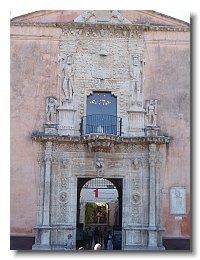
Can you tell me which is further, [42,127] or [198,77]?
[42,127]

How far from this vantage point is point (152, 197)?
937 centimetres

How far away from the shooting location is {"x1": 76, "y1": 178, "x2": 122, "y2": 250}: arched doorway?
1005 centimetres

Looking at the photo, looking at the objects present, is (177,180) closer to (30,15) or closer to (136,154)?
(136,154)

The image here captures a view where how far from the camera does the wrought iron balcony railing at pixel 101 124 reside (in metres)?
9.52

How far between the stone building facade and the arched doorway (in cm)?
58

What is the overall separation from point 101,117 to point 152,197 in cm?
170

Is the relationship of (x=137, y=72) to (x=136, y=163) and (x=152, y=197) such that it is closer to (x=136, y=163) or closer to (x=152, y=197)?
(x=136, y=163)

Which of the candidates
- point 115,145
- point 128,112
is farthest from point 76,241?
point 128,112

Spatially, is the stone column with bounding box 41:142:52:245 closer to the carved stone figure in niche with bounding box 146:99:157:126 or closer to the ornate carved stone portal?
the ornate carved stone portal

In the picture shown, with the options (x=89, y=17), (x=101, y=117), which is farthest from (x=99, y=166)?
(x=89, y=17)

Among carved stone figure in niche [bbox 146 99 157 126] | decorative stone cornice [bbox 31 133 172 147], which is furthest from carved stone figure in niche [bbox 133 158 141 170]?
carved stone figure in niche [bbox 146 99 157 126]

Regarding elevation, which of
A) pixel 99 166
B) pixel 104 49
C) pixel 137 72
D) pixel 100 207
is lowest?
pixel 100 207

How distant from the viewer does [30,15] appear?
958 centimetres

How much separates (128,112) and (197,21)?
2.08 m
